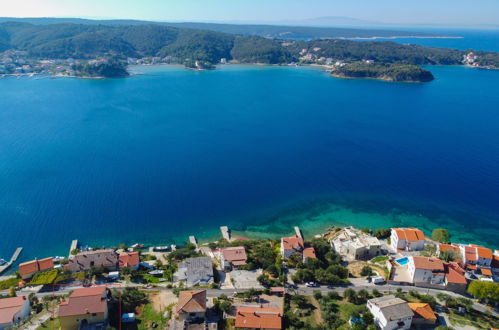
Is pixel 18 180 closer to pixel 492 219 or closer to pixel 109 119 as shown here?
pixel 109 119

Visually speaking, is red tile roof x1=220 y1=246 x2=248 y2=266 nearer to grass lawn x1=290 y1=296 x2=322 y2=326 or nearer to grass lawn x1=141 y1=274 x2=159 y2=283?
grass lawn x1=141 y1=274 x2=159 y2=283

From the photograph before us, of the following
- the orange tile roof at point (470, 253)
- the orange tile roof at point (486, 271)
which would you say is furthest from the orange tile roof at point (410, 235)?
the orange tile roof at point (486, 271)

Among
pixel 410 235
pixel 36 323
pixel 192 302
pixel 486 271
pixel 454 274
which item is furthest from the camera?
pixel 410 235

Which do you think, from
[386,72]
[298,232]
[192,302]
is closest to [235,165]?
[298,232]

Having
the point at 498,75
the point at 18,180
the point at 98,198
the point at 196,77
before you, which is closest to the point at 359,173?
the point at 98,198

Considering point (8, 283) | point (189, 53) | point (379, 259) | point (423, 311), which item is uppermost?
point (189, 53)

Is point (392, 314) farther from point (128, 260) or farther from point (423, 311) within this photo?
point (128, 260)

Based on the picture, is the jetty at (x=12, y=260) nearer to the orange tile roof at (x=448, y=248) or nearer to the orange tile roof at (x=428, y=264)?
the orange tile roof at (x=428, y=264)
